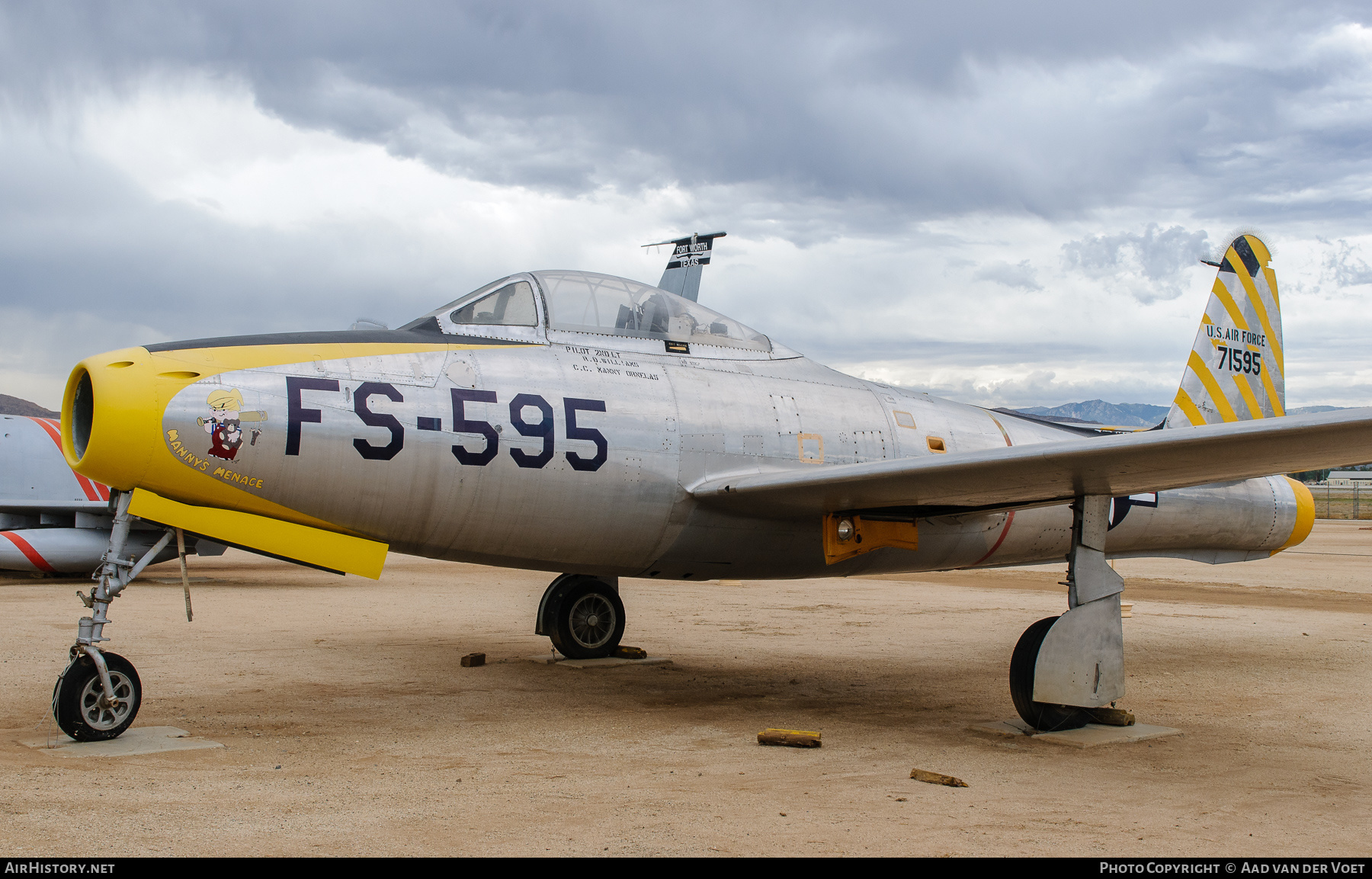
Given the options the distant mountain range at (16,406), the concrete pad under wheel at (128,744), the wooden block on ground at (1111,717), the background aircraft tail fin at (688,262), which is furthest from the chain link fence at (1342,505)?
the distant mountain range at (16,406)

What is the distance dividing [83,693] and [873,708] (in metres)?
5.52

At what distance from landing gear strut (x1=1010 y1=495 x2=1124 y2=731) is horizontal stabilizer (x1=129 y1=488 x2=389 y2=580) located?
4.53 m

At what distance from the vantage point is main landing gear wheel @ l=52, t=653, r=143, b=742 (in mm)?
5906

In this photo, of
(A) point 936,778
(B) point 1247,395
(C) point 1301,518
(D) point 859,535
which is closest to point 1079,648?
(D) point 859,535

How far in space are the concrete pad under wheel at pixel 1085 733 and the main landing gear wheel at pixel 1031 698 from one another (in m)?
0.06

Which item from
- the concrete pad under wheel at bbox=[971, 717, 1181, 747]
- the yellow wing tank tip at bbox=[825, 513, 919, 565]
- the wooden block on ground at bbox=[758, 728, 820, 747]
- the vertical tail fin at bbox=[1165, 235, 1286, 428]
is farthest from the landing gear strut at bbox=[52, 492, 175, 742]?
the vertical tail fin at bbox=[1165, 235, 1286, 428]

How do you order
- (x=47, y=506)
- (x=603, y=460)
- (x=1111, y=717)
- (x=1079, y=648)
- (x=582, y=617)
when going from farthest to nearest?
(x=47, y=506), (x=582, y=617), (x=1111, y=717), (x=1079, y=648), (x=603, y=460)

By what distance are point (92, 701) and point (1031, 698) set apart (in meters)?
6.06

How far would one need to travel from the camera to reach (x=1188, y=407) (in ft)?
36.0

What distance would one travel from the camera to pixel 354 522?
21.0 feet

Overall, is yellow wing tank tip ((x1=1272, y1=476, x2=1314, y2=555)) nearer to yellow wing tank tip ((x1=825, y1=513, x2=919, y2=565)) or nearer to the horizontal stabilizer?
yellow wing tank tip ((x1=825, y1=513, x2=919, y2=565))

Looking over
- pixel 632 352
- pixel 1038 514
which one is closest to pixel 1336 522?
pixel 1038 514

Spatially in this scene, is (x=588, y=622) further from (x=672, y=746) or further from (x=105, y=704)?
(x=105, y=704)

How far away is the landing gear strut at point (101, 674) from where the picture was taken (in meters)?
5.91
